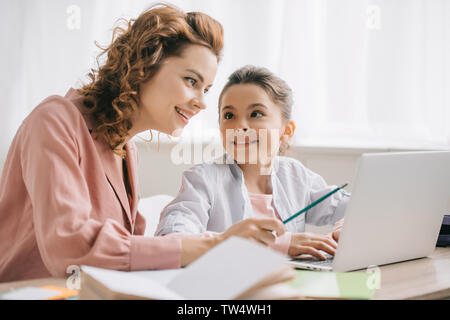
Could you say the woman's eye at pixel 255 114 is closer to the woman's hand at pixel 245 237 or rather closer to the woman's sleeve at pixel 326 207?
the woman's sleeve at pixel 326 207

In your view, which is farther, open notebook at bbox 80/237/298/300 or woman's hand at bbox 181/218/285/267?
woman's hand at bbox 181/218/285/267

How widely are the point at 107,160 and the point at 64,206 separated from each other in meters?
0.28

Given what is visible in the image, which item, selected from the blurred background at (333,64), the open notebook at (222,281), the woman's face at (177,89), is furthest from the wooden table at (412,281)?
the blurred background at (333,64)

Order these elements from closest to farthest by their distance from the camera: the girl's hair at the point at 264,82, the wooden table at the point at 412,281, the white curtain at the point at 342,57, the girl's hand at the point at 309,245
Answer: the wooden table at the point at 412,281 < the girl's hand at the point at 309,245 < the girl's hair at the point at 264,82 < the white curtain at the point at 342,57

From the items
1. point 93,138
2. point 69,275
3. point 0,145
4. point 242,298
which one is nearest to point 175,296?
point 242,298

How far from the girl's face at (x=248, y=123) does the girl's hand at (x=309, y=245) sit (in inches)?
14.6

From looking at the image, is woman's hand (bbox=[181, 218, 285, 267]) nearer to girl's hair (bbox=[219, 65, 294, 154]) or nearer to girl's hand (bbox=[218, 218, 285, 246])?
girl's hand (bbox=[218, 218, 285, 246])

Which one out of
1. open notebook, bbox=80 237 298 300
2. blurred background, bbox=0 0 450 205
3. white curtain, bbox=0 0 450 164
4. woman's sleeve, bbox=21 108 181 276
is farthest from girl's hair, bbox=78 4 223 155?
white curtain, bbox=0 0 450 164

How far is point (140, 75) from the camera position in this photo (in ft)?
3.76

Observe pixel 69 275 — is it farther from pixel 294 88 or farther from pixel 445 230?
pixel 294 88

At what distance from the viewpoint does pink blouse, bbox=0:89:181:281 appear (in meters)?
0.82

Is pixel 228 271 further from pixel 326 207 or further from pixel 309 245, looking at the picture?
pixel 326 207

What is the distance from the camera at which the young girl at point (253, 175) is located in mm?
1311

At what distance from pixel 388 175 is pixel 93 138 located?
0.63 meters
